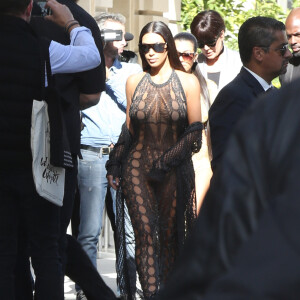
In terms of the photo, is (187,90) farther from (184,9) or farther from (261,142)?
(184,9)

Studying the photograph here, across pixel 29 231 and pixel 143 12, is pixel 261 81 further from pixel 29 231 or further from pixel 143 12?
pixel 143 12

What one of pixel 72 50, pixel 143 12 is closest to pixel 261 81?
pixel 72 50

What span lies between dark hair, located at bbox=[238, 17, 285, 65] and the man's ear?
0.02 metres

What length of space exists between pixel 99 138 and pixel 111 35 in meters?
0.78

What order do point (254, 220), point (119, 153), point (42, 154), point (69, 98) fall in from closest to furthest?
point (254, 220)
point (42, 154)
point (69, 98)
point (119, 153)

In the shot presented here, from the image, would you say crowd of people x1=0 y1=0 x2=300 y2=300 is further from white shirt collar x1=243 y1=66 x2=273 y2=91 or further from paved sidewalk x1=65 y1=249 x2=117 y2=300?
paved sidewalk x1=65 y1=249 x2=117 y2=300

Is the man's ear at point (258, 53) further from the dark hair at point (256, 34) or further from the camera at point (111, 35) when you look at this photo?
the camera at point (111, 35)

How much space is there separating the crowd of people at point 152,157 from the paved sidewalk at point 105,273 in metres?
0.69

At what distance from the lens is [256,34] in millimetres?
6160

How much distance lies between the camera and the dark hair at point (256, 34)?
6.12 meters

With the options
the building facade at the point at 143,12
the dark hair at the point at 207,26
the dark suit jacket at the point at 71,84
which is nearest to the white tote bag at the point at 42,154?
the dark suit jacket at the point at 71,84

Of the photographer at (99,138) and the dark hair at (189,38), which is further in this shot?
the dark hair at (189,38)

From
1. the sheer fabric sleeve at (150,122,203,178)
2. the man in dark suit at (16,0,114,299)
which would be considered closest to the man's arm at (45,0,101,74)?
the man in dark suit at (16,0,114,299)

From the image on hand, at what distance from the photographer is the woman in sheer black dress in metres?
6.83
